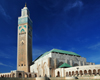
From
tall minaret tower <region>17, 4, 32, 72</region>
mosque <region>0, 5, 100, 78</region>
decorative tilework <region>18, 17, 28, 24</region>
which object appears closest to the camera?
mosque <region>0, 5, 100, 78</region>

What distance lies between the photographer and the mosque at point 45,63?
27.6m

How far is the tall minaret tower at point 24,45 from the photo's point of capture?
44.4 m

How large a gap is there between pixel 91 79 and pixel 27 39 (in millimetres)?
33034

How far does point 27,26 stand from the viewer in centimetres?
4775

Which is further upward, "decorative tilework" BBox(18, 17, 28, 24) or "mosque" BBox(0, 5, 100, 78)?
"decorative tilework" BBox(18, 17, 28, 24)

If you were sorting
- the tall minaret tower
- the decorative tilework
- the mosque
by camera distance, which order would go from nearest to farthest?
1. the mosque
2. the tall minaret tower
3. the decorative tilework

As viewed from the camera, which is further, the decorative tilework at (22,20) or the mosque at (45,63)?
the decorative tilework at (22,20)

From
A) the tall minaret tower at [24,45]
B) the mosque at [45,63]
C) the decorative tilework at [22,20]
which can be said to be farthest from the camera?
the decorative tilework at [22,20]

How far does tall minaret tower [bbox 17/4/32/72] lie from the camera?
44.4 m

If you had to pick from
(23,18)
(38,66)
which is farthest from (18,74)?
(23,18)

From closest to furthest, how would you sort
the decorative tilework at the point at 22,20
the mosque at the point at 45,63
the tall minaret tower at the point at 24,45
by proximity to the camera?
1. the mosque at the point at 45,63
2. the tall minaret tower at the point at 24,45
3. the decorative tilework at the point at 22,20

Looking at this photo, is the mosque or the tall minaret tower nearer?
the mosque

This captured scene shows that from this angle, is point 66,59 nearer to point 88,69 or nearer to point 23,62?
point 88,69

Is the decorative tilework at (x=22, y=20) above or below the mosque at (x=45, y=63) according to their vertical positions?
above
